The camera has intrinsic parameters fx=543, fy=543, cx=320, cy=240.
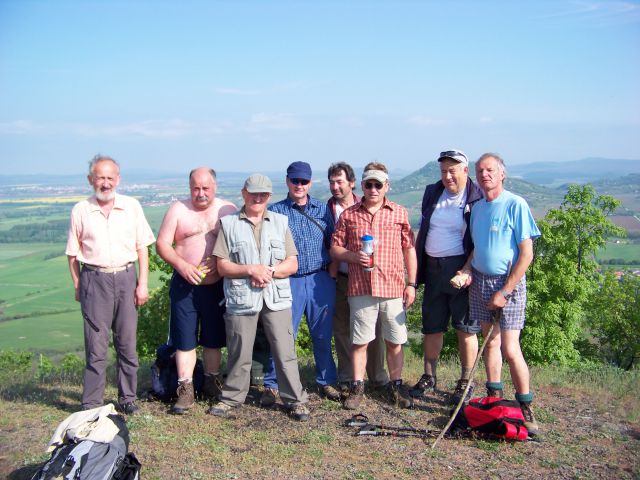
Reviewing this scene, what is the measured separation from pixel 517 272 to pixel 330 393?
2.24 metres

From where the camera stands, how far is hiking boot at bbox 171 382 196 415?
511 cm

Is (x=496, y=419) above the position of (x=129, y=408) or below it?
above

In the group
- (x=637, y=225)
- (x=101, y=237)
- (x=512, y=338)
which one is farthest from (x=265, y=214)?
(x=637, y=225)

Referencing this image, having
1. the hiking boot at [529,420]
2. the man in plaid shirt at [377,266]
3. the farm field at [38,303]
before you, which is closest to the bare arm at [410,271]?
the man in plaid shirt at [377,266]

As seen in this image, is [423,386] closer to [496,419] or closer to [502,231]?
[496,419]

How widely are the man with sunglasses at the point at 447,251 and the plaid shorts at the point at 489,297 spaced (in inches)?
8.8

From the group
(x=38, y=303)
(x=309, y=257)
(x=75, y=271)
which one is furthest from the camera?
(x=38, y=303)

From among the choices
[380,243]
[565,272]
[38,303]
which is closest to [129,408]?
[380,243]

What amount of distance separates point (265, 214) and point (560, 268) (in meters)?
18.3

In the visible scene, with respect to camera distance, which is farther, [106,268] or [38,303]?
[38,303]

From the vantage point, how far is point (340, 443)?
4539mm

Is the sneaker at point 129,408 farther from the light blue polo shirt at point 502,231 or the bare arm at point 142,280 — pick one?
the light blue polo shirt at point 502,231

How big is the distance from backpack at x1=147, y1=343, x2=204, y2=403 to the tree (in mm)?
16809

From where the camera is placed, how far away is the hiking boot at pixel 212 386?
18.0ft
